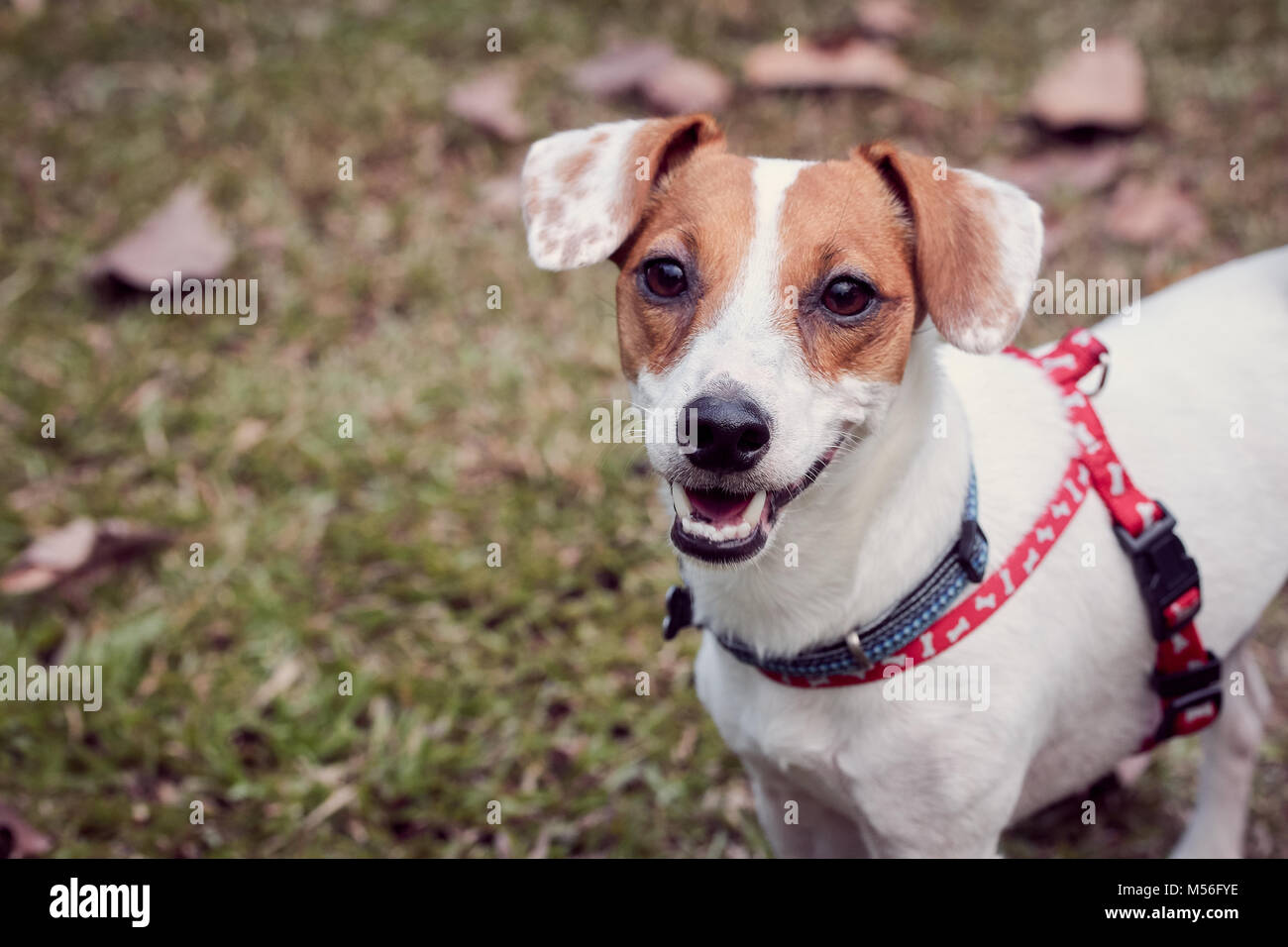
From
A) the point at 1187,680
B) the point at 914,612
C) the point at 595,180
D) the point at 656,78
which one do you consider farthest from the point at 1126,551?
the point at 656,78

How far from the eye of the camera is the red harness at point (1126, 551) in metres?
2.17

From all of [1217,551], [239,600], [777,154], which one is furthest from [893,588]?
[777,154]

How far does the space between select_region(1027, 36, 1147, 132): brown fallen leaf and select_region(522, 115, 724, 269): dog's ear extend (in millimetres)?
3485

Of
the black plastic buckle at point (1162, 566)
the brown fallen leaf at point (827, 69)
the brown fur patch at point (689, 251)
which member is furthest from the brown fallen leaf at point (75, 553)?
the brown fallen leaf at point (827, 69)

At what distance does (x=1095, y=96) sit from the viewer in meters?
5.31

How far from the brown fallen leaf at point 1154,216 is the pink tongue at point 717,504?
3486 millimetres

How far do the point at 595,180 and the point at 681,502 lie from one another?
0.71 m

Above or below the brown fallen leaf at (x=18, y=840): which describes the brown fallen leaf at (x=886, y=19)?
above

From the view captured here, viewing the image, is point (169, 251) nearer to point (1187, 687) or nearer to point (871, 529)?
point (871, 529)

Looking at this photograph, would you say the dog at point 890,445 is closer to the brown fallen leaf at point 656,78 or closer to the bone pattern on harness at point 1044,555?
the bone pattern on harness at point 1044,555

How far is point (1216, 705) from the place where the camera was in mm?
2438

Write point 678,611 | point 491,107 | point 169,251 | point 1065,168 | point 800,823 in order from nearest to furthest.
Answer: point 678,611, point 800,823, point 169,251, point 1065,168, point 491,107

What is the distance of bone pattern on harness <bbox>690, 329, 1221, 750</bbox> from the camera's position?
85.3 inches

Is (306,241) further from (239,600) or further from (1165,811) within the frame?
(1165,811)
